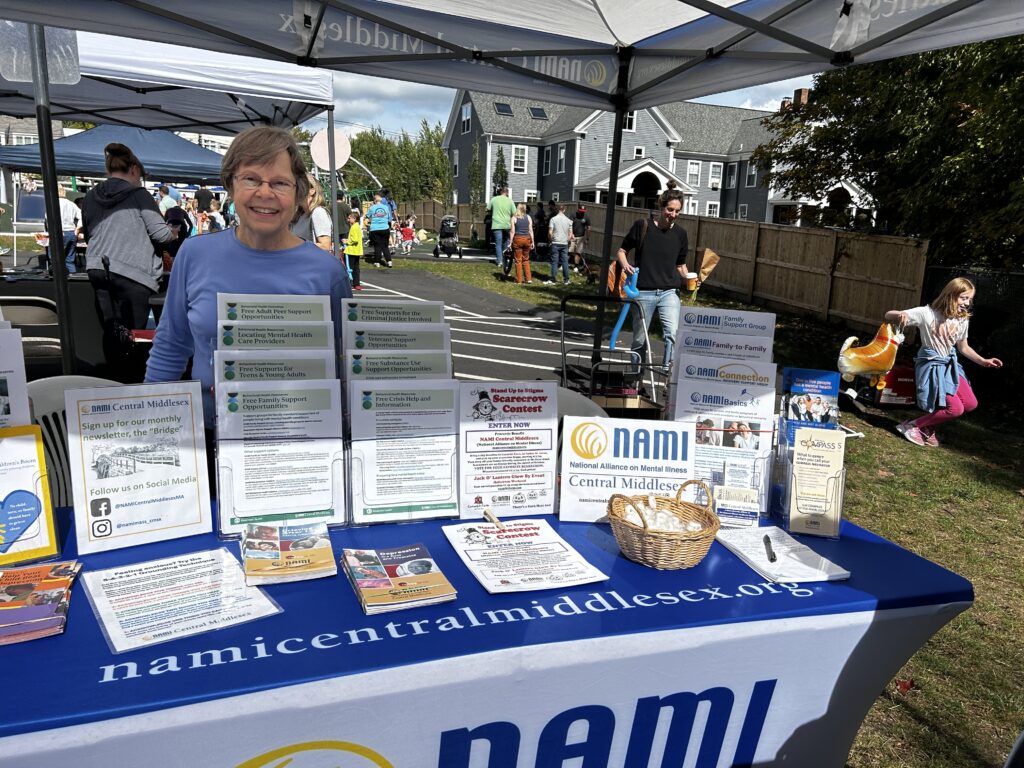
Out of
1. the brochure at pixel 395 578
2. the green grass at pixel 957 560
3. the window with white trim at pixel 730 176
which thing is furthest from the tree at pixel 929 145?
the window with white trim at pixel 730 176

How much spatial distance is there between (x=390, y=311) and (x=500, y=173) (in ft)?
117

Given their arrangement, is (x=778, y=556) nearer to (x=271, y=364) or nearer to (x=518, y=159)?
(x=271, y=364)

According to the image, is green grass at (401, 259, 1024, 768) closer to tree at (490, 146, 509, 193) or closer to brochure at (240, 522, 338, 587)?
brochure at (240, 522, 338, 587)

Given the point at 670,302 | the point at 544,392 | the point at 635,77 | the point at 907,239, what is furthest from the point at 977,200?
the point at 544,392

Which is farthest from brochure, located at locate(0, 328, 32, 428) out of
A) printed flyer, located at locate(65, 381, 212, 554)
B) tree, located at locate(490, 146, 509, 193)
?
tree, located at locate(490, 146, 509, 193)

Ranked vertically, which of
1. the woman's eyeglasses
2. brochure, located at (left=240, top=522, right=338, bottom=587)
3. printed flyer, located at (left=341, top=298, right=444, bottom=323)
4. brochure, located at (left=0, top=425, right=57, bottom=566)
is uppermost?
the woman's eyeglasses

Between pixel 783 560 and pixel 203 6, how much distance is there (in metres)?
3.10

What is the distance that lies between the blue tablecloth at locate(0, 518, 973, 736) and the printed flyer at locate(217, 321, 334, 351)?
1.73 ft

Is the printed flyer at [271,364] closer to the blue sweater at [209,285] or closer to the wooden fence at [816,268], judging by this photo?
the blue sweater at [209,285]

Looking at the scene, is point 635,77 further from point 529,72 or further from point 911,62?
point 911,62

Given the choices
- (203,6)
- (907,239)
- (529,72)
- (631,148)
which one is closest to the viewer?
(203,6)

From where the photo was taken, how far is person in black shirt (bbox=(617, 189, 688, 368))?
6.56m

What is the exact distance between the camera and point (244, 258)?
233 cm

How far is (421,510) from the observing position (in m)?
2.05
